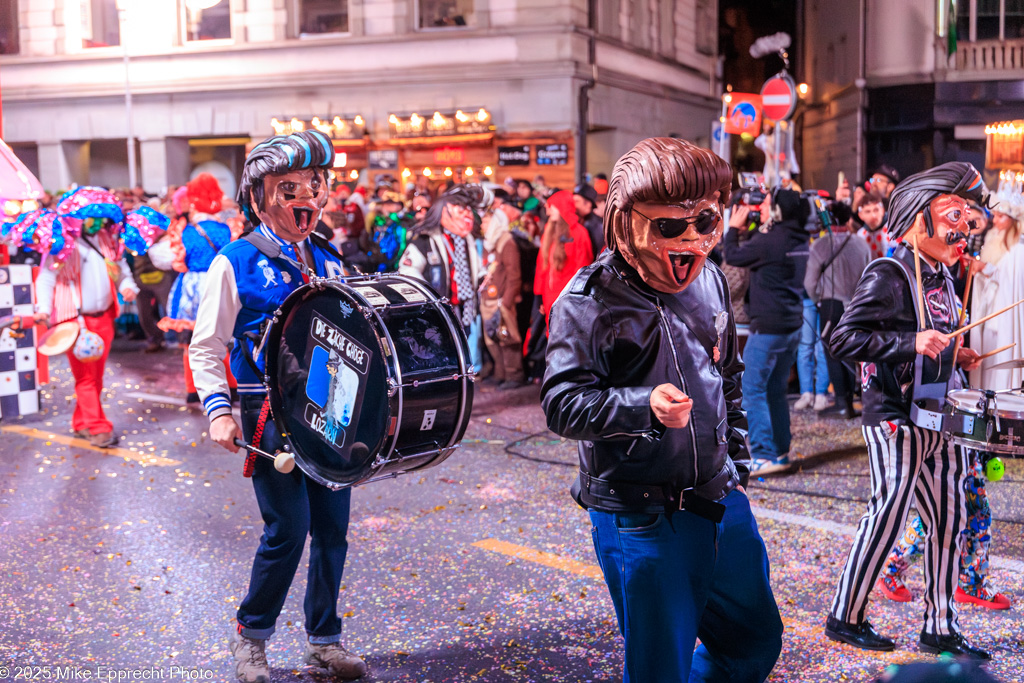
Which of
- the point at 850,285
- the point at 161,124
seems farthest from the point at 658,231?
the point at 161,124

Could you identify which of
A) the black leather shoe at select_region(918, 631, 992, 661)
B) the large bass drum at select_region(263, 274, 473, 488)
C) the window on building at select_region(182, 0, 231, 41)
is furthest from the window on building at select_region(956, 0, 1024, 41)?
the large bass drum at select_region(263, 274, 473, 488)

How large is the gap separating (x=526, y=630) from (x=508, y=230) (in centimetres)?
716

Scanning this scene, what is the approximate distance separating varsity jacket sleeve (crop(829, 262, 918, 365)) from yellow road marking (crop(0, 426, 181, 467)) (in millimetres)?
5140

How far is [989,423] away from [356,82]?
73.7 feet

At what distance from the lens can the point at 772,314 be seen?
7207 mm

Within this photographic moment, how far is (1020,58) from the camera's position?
20.9 meters

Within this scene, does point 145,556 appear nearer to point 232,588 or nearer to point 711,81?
point 232,588

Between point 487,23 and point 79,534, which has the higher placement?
point 487,23

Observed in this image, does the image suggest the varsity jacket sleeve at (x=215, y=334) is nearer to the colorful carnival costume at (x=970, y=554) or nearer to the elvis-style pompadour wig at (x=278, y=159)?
the elvis-style pompadour wig at (x=278, y=159)

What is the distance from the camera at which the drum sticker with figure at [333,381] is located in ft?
12.0

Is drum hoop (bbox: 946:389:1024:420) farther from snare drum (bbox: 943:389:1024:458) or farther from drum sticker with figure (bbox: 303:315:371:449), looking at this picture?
drum sticker with figure (bbox: 303:315:371:449)

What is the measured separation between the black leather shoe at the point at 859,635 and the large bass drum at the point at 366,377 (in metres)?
1.77

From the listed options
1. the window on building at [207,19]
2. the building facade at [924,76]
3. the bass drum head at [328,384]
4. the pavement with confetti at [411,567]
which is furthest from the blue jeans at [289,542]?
the window on building at [207,19]

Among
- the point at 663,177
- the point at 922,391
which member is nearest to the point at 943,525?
the point at 922,391
